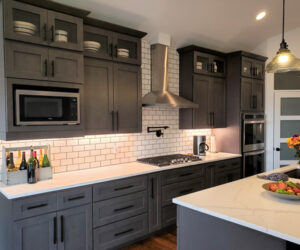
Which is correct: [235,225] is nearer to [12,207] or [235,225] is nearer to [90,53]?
[12,207]

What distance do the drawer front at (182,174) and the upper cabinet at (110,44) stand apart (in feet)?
5.09

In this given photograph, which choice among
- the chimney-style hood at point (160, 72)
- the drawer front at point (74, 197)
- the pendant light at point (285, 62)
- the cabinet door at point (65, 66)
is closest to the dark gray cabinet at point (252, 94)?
the chimney-style hood at point (160, 72)

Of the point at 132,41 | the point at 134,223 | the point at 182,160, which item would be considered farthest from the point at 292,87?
the point at 134,223

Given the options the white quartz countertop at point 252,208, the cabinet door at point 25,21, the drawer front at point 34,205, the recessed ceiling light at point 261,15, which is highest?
the recessed ceiling light at point 261,15

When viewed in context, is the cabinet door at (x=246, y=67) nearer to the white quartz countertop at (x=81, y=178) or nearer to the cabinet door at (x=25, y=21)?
the white quartz countertop at (x=81, y=178)

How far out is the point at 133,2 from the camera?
10.2 ft

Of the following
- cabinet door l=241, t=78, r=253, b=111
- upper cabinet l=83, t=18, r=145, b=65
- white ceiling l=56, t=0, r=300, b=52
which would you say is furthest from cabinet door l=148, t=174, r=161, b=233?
cabinet door l=241, t=78, r=253, b=111

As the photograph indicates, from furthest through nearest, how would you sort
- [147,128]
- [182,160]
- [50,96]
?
[147,128], [182,160], [50,96]

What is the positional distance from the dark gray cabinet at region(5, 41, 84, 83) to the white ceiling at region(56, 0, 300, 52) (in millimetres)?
695

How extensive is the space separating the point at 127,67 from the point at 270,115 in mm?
3330

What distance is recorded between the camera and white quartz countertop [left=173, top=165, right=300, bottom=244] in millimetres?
1480

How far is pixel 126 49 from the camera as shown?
3.32 metres

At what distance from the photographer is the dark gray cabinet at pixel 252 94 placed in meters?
4.54

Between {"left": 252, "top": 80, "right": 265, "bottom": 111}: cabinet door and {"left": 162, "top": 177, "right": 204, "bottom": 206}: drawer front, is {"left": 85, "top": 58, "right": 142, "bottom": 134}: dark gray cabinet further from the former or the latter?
{"left": 252, "top": 80, "right": 265, "bottom": 111}: cabinet door
